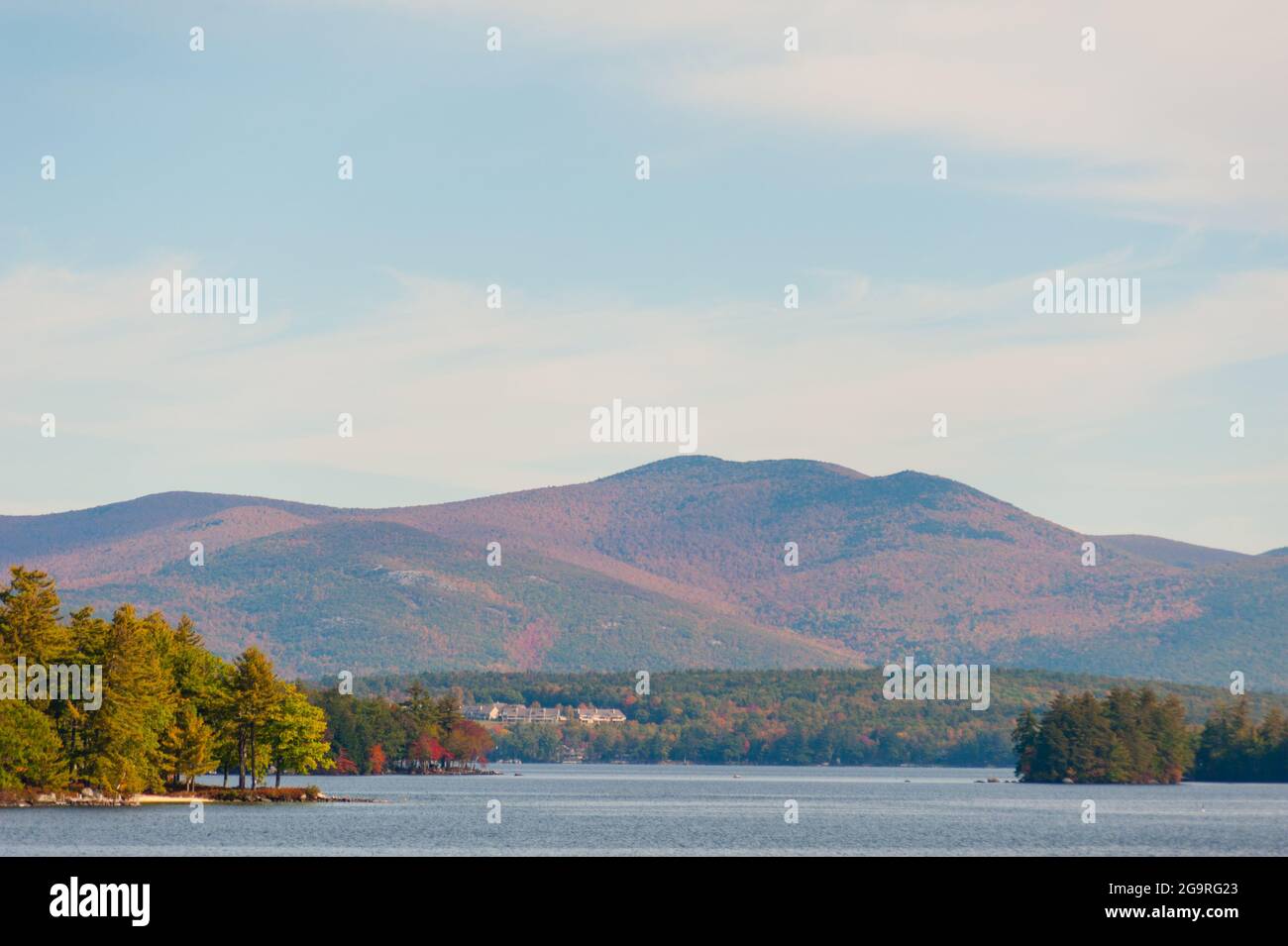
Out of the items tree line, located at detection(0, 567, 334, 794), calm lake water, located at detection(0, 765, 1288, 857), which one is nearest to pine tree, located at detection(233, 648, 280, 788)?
tree line, located at detection(0, 567, 334, 794)

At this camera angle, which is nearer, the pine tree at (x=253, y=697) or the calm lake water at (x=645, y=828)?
the calm lake water at (x=645, y=828)

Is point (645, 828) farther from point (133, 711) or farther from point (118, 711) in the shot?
point (118, 711)

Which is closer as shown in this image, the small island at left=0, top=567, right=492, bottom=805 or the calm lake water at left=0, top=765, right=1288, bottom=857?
the calm lake water at left=0, top=765, right=1288, bottom=857

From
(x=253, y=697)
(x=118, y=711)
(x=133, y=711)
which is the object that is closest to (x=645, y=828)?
(x=253, y=697)

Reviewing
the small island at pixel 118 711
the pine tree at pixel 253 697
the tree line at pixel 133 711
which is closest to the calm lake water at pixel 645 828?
the small island at pixel 118 711

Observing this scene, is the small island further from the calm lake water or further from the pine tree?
the calm lake water

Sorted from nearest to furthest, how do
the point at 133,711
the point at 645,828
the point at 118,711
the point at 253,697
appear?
the point at 118,711, the point at 645,828, the point at 133,711, the point at 253,697

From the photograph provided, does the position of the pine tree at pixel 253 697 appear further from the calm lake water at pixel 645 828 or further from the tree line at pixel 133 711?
the calm lake water at pixel 645 828

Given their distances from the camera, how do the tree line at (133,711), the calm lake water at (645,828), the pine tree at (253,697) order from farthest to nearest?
the pine tree at (253,697) → the tree line at (133,711) → the calm lake water at (645,828)
